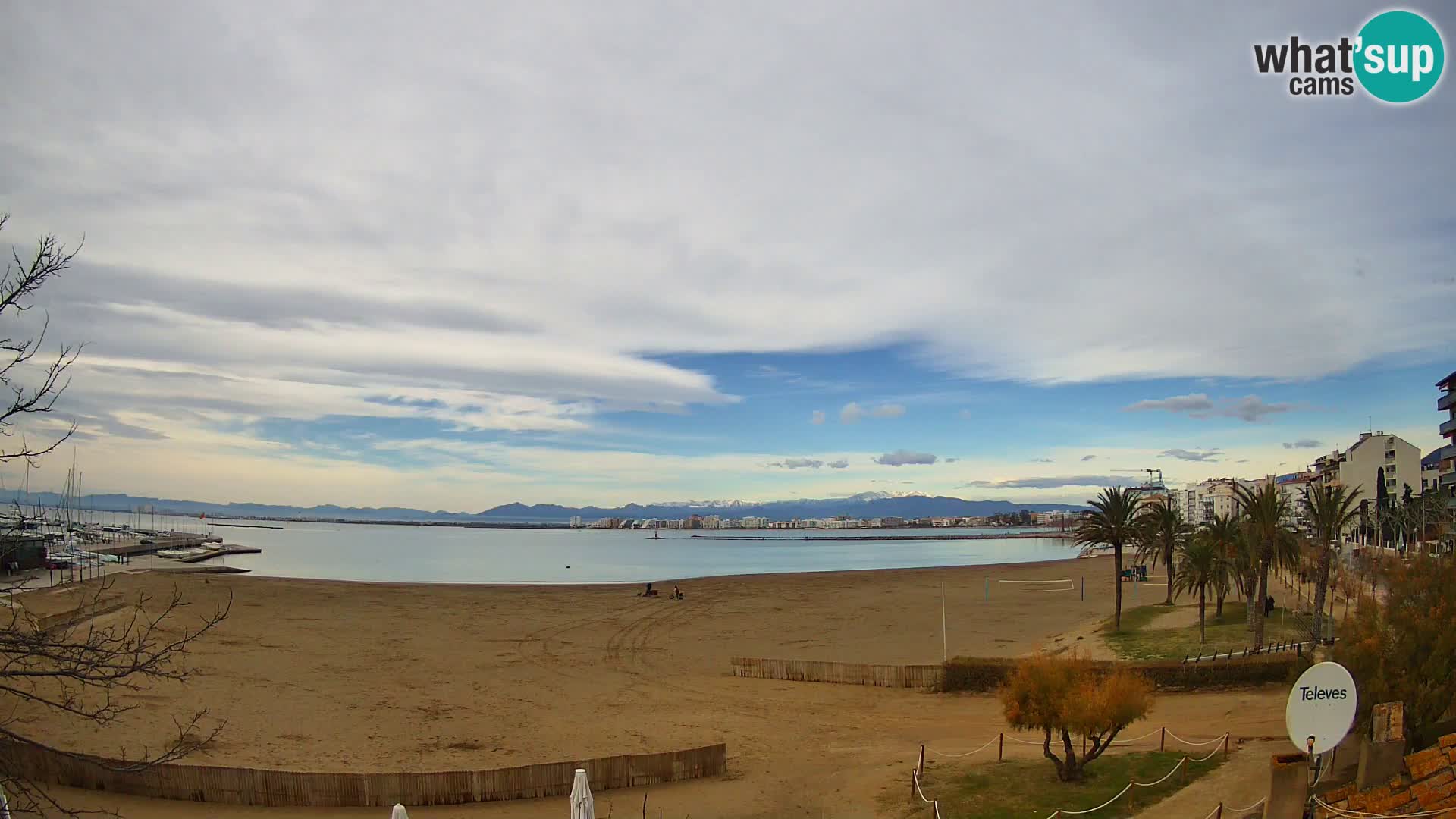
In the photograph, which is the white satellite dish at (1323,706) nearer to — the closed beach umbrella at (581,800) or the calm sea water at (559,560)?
the closed beach umbrella at (581,800)

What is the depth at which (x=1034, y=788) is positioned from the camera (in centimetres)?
1666

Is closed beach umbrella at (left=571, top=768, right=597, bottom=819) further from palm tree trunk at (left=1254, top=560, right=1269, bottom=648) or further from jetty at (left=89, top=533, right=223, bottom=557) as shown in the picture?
jetty at (left=89, top=533, right=223, bottom=557)

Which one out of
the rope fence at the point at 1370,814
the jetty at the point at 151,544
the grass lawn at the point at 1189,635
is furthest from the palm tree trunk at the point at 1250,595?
the jetty at the point at 151,544

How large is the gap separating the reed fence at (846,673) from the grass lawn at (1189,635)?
6.75 metres

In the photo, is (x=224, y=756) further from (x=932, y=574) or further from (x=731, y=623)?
(x=932, y=574)

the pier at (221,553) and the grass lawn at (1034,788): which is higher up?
the grass lawn at (1034,788)

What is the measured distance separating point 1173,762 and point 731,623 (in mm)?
31618

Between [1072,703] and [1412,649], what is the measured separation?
211 inches

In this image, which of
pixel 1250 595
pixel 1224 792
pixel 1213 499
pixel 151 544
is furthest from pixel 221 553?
pixel 1213 499

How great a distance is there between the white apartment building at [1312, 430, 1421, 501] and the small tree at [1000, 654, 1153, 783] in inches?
3508

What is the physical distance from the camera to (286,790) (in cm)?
1703

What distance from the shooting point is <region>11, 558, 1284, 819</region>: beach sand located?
64.8ft

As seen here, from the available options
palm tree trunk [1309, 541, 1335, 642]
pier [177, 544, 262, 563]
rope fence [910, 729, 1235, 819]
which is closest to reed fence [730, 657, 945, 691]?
rope fence [910, 729, 1235, 819]

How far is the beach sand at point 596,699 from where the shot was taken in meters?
19.8
